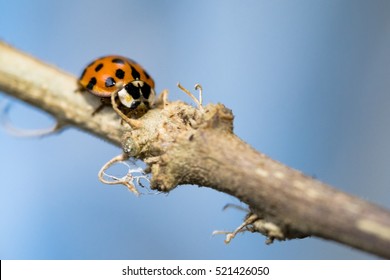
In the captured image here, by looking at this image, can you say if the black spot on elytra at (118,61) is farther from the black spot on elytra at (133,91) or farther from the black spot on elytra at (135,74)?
the black spot on elytra at (133,91)

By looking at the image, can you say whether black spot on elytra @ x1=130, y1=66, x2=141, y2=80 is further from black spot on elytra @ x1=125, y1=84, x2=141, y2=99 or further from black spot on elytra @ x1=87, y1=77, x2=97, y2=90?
black spot on elytra @ x1=87, y1=77, x2=97, y2=90

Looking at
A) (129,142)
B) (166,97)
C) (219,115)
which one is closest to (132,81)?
(166,97)

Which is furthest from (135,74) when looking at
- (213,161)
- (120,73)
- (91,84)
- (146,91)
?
(213,161)

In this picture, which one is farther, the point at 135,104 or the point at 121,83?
the point at 121,83

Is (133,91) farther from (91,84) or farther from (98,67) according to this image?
(98,67)

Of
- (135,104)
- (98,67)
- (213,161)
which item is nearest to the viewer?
(213,161)

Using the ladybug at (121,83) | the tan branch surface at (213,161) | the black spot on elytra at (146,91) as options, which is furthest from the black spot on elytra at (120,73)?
the tan branch surface at (213,161)

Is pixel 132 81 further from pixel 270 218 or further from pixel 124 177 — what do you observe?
pixel 270 218
